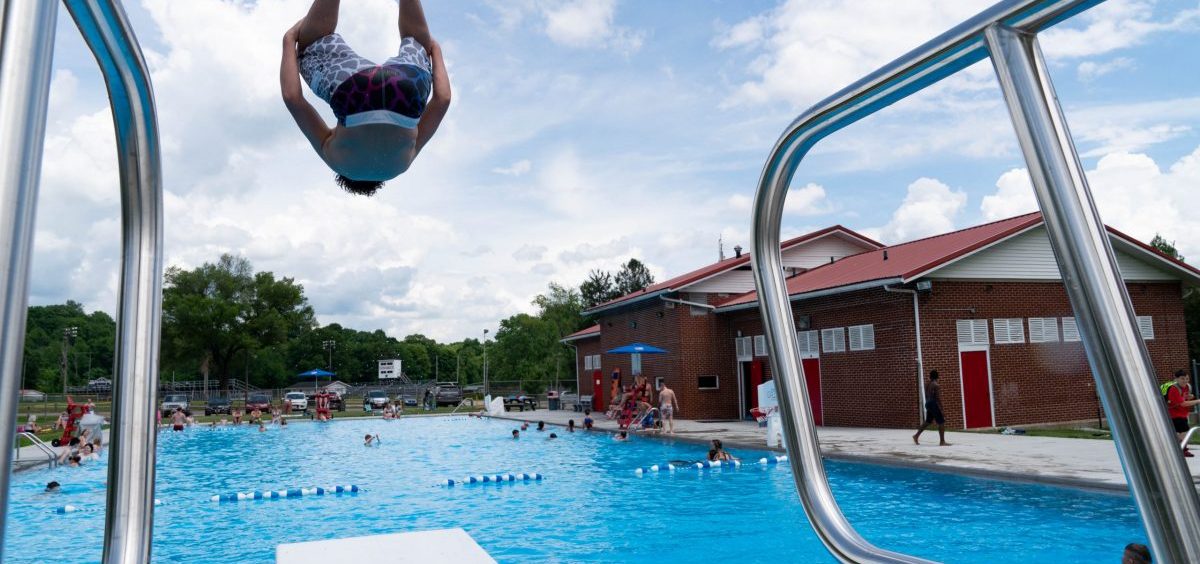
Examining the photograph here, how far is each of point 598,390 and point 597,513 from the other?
2021 centimetres

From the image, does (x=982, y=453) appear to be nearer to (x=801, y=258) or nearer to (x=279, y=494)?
(x=279, y=494)

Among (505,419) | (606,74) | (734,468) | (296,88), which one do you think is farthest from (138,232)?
(505,419)

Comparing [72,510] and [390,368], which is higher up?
[390,368]

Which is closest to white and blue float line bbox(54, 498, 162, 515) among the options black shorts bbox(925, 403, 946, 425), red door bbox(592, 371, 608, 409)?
black shorts bbox(925, 403, 946, 425)

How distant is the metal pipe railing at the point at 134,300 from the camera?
149 centimetres

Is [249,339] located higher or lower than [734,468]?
higher

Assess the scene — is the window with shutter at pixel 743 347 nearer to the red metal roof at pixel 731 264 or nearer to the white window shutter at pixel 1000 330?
the red metal roof at pixel 731 264

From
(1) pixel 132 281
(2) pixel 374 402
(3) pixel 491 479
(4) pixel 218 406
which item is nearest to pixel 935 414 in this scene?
(3) pixel 491 479

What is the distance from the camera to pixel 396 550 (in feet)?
18.1

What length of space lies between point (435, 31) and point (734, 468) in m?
13.2

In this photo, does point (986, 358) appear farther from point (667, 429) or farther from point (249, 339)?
point (249, 339)

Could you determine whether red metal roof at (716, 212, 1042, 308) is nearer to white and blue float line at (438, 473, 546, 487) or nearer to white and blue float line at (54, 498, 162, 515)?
white and blue float line at (438, 473, 546, 487)

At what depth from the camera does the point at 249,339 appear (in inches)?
2131

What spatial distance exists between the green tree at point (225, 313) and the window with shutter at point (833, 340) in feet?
142
